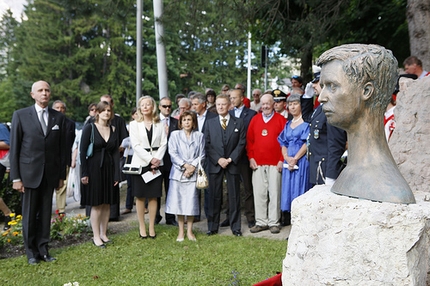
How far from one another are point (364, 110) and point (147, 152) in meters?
4.22

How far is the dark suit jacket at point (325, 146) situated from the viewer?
462 centimetres

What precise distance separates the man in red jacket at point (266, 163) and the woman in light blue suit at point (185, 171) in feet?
3.01

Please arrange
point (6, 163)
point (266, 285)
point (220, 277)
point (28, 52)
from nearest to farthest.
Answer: point (266, 285)
point (220, 277)
point (6, 163)
point (28, 52)

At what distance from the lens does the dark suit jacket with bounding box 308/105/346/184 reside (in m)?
4.62

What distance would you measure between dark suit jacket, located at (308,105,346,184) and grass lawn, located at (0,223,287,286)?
1260 mm

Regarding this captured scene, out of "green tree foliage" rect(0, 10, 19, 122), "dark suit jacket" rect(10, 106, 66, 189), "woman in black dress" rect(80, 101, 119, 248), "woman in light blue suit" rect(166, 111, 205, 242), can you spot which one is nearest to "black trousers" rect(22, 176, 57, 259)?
"dark suit jacket" rect(10, 106, 66, 189)

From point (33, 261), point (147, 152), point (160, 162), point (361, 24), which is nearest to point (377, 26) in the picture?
point (361, 24)

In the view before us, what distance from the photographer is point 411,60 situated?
241 inches

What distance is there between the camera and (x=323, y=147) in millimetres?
5449

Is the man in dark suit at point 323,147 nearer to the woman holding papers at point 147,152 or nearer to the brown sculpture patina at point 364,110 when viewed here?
the brown sculpture patina at point 364,110

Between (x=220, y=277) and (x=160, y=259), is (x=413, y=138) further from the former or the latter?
(x=160, y=259)

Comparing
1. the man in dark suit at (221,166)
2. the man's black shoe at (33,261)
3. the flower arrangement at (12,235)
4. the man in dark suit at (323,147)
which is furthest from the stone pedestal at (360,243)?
the flower arrangement at (12,235)

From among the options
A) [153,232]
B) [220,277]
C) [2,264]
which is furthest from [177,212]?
[2,264]

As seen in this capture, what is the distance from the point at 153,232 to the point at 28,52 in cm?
3358
